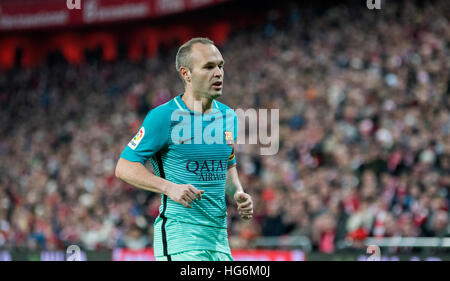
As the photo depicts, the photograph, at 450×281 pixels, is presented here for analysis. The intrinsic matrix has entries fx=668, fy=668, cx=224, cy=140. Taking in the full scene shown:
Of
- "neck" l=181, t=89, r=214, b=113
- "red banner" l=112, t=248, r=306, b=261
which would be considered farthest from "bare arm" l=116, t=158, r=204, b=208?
"red banner" l=112, t=248, r=306, b=261

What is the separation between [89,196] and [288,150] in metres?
4.77

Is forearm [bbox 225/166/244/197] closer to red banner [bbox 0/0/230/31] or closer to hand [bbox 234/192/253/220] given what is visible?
hand [bbox 234/192/253/220]

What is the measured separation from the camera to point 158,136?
4.29 metres

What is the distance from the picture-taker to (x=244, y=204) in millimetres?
4316

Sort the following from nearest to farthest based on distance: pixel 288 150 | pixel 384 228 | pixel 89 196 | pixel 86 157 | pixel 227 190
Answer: pixel 227 190 < pixel 384 228 < pixel 288 150 < pixel 89 196 < pixel 86 157

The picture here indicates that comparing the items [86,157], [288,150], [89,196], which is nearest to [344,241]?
[288,150]

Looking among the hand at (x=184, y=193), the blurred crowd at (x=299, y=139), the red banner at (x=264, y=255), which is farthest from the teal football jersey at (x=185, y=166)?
the blurred crowd at (x=299, y=139)

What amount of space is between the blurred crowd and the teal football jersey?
5.78 m

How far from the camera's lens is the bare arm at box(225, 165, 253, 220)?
4.33 metres

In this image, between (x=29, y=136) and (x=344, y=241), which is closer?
(x=344, y=241)

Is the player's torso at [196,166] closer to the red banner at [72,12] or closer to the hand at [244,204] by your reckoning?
the hand at [244,204]

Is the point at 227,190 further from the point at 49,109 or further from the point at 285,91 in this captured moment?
the point at 49,109

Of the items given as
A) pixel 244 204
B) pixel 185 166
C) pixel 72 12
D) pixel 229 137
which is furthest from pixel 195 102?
pixel 72 12

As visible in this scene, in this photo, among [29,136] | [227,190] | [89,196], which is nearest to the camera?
[227,190]
